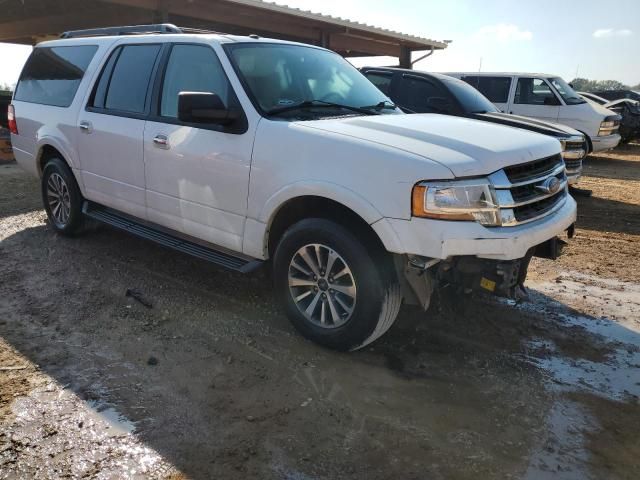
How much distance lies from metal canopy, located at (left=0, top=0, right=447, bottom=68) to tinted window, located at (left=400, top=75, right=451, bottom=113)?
6002mm

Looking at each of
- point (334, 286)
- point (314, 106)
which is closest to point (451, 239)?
point (334, 286)

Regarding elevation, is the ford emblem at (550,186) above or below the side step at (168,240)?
above

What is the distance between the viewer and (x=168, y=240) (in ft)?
14.8

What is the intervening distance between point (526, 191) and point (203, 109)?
2169 millimetres

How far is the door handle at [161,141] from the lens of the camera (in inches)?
167

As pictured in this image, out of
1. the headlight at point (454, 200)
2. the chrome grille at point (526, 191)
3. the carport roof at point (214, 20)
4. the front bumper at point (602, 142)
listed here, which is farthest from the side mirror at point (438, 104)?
the carport roof at point (214, 20)

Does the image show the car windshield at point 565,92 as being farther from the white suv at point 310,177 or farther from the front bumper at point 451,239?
the front bumper at point 451,239

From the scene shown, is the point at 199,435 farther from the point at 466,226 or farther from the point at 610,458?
the point at 610,458

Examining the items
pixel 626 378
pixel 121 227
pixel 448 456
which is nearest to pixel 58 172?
pixel 121 227

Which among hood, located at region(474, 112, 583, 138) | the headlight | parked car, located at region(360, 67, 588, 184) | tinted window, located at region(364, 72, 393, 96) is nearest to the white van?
parked car, located at region(360, 67, 588, 184)

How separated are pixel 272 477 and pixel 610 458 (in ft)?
5.50

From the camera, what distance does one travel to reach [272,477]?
2496 mm

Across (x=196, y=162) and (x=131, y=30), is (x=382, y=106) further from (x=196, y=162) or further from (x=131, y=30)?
(x=131, y=30)

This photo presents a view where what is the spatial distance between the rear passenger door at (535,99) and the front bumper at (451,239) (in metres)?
10.0
